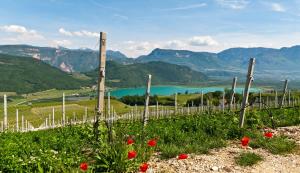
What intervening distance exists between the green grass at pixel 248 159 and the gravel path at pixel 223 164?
11 centimetres

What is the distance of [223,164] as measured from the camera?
9539 millimetres

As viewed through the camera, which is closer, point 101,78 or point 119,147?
point 119,147

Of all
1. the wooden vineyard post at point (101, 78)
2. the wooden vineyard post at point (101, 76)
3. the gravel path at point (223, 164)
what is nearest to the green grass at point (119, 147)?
the gravel path at point (223, 164)

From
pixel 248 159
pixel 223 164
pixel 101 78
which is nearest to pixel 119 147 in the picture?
pixel 223 164

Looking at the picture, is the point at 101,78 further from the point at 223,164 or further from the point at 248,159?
the point at 248,159

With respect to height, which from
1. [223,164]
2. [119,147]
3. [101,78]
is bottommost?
[223,164]

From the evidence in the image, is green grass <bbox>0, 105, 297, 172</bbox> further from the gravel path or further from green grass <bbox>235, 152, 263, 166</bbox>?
the gravel path

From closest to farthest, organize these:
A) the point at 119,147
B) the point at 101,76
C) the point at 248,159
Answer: the point at 119,147 → the point at 248,159 → the point at 101,76

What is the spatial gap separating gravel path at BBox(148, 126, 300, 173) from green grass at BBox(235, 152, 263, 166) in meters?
0.11

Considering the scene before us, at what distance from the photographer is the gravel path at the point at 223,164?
9.16m

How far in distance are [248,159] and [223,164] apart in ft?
2.44

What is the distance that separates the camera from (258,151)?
11.0m

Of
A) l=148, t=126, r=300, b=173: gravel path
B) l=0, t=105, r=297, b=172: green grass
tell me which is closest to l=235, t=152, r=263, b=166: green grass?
l=0, t=105, r=297, b=172: green grass

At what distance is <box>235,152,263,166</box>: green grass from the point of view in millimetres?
9656
